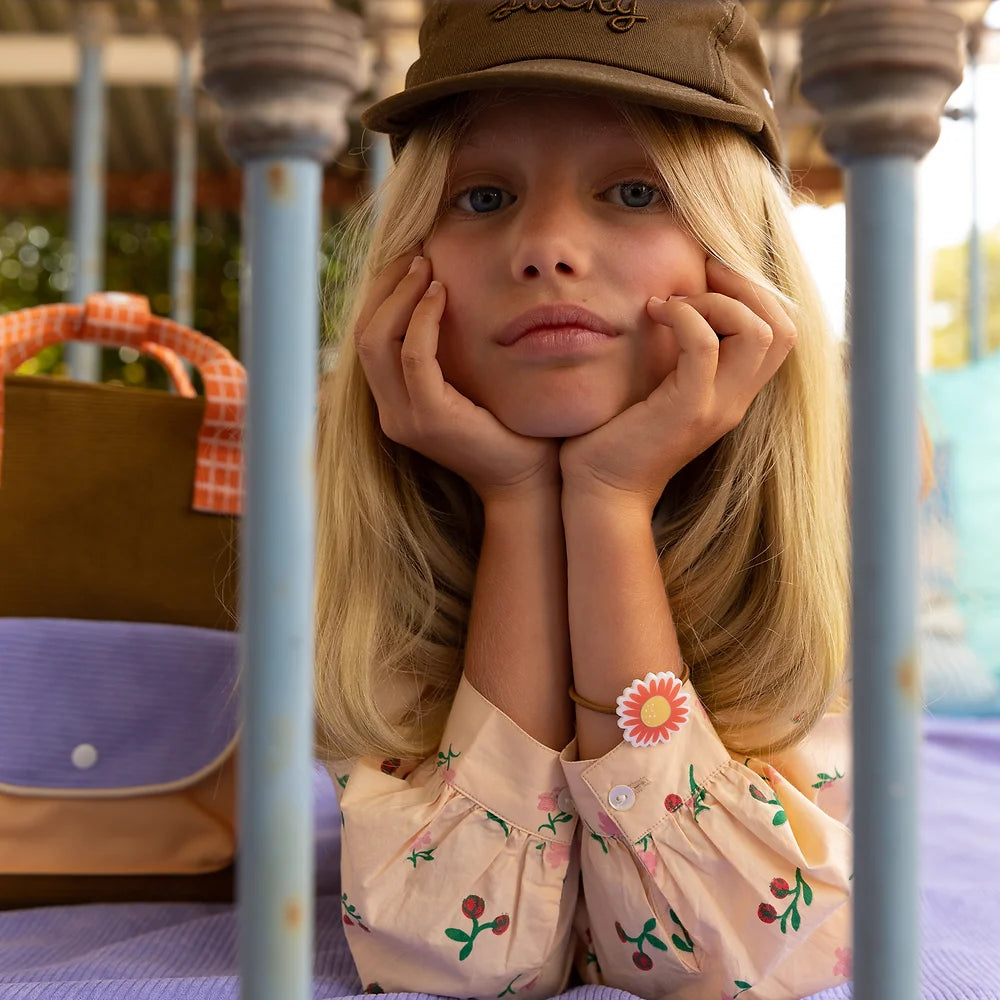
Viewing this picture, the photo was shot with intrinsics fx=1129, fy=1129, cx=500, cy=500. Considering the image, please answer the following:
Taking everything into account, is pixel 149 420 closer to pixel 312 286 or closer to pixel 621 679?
pixel 621 679

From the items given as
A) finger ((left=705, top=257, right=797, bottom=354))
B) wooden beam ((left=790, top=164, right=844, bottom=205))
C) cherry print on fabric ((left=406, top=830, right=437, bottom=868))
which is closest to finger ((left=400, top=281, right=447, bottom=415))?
finger ((left=705, top=257, right=797, bottom=354))

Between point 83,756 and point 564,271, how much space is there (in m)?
0.62

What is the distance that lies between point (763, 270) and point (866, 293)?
1.88ft

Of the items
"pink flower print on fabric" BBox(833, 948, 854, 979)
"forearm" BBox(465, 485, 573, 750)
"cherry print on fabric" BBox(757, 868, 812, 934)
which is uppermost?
"forearm" BBox(465, 485, 573, 750)

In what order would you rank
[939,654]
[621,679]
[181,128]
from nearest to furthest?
[621,679] → [939,654] → [181,128]

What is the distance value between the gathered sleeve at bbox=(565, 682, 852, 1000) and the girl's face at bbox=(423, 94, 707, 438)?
9.6 inches

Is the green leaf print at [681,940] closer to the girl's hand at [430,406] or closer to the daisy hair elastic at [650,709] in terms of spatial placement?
the daisy hair elastic at [650,709]

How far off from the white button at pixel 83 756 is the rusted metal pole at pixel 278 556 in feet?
2.31

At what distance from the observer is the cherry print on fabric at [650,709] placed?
31.2 inches

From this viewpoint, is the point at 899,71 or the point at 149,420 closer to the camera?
the point at 899,71

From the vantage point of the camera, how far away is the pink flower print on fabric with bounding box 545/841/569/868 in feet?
2.71

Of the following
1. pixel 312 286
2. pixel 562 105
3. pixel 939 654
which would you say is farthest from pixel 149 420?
pixel 939 654

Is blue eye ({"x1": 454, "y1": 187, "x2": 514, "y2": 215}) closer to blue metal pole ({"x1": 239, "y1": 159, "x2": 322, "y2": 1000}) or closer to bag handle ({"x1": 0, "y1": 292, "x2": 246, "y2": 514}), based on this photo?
bag handle ({"x1": 0, "y1": 292, "x2": 246, "y2": 514})

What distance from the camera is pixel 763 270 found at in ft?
3.02
